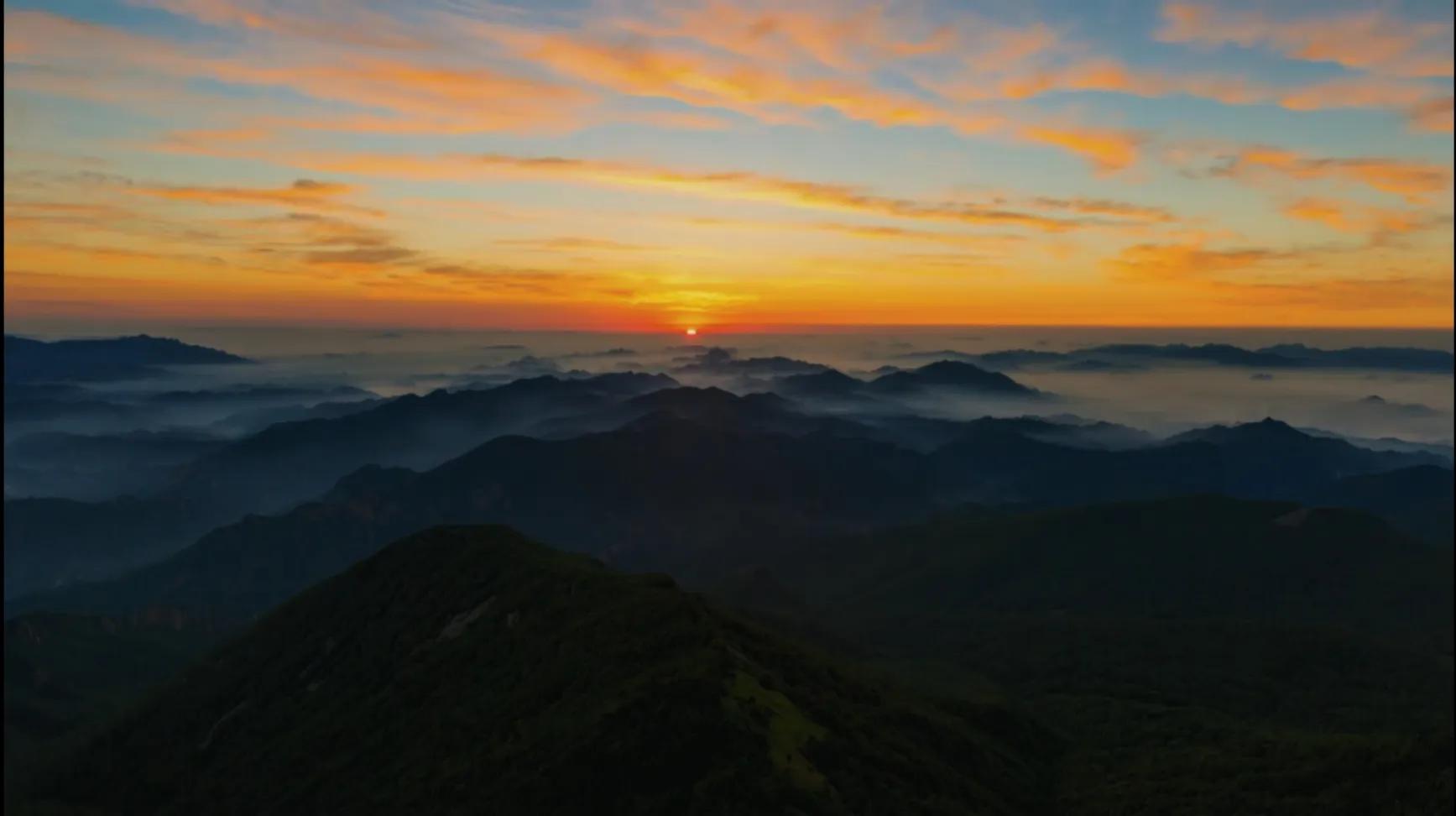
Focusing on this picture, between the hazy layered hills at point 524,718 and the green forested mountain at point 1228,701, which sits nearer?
the hazy layered hills at point 524,718

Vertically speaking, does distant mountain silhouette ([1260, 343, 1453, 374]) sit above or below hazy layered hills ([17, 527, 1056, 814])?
above

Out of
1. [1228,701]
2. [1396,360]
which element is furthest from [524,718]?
[1228,701]

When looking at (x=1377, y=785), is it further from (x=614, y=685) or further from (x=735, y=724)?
(x=614, y=685)

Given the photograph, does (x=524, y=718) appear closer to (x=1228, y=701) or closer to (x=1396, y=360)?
(x=1396, y=360)

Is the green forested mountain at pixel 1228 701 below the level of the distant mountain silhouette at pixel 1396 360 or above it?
below

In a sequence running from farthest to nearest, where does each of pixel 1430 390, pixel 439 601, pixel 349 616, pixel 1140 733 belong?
1. pixel 349 616
2. pixel 439 601
3. pixel 1140 733
4. pixel 1430 390

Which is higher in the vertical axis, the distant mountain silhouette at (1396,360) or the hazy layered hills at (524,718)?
the distant mountain silhouette at (1396,360)

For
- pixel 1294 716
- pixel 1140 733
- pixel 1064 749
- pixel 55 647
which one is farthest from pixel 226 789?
pixel 1294 716

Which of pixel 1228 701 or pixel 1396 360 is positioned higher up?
pixel 1396 360
